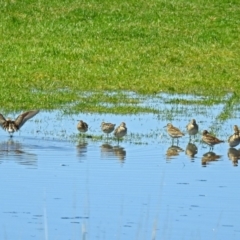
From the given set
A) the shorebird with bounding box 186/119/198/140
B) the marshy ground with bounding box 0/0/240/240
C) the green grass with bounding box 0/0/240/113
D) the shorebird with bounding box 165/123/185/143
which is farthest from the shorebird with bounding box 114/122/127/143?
the green grass with bounding box 0/0/240/113

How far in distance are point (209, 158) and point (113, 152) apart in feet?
4.38

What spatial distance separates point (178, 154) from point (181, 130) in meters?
2.08

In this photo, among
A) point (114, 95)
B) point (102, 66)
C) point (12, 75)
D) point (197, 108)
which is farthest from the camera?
point (102, 66)

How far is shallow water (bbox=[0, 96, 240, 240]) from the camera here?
11.1 metres

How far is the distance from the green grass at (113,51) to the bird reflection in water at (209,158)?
429 cm

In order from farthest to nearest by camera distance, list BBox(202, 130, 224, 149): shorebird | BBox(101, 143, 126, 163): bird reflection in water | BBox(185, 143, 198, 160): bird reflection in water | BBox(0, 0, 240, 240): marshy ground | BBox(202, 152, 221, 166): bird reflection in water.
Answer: BBox(202, 130, 224, 149): shorebird, BBox(185, 143, 198, 160): bird reflection in water, BBox(101, 143, 126, 163): bird reflection in water, BBox(202, 152, 221, 166): bird reflection in water, BBox(0, 0, 240, 240): marshy ground

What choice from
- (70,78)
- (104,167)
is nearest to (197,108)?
(70,78)

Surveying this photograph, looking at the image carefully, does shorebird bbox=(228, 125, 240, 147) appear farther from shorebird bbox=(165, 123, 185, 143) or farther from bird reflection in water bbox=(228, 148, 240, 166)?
shorebird bbox=(165, 123, 185, 143)

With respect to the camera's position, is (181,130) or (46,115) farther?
(46,115)

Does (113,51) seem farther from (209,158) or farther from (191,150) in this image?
(209,158)

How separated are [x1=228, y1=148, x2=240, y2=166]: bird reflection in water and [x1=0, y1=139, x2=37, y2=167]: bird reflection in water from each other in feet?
8.91

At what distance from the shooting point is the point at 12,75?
2455 cm

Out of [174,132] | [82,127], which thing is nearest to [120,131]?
[82,127]

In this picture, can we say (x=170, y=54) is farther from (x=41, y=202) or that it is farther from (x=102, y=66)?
(x=41, y=202)
